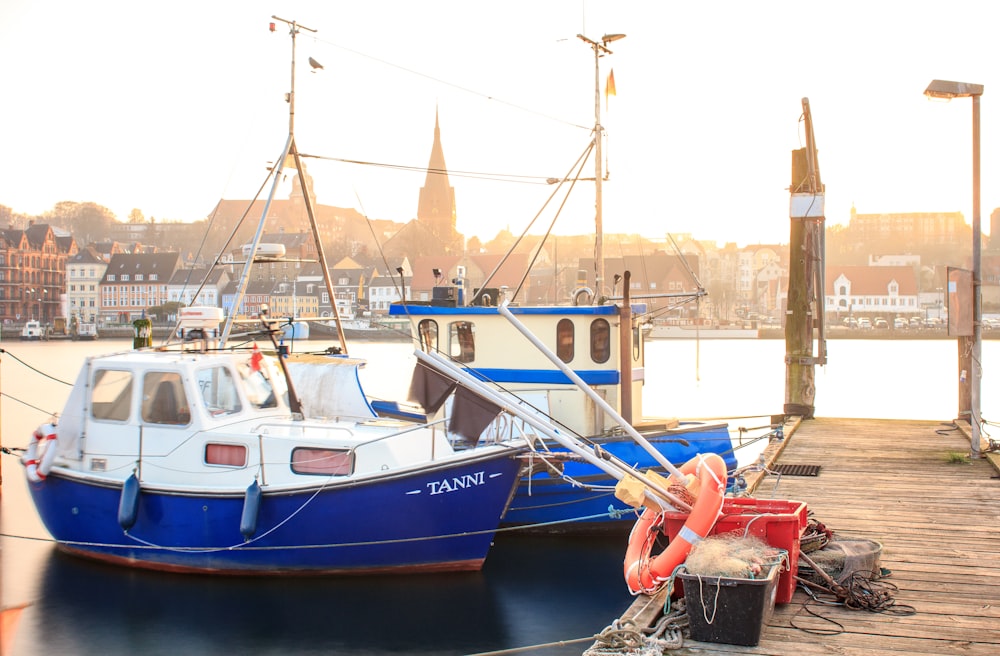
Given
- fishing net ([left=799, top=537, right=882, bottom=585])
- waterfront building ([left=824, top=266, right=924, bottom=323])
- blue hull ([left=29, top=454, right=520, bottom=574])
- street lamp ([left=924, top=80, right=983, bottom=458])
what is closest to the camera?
fishing net ([left=799, top=537, right=882, bottom=585])

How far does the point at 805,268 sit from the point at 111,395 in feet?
37.4

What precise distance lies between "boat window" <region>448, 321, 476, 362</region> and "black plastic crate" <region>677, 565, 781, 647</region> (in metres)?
9.04

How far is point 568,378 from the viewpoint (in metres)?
13.7

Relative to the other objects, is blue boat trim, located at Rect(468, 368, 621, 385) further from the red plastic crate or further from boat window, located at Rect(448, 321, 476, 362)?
the red plastic crate

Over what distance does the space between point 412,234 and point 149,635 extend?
11650 centimetres

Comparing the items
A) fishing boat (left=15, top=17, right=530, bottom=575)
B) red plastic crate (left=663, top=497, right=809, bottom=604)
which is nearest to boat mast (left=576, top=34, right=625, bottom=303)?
fishing boat (left=15, top=17, right=530, bottom=575)

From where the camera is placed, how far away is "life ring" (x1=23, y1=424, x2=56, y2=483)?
1214 centimetres

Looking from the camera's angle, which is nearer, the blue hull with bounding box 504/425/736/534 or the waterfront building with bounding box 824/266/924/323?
the blue hull with bounding box 504/425/736/534

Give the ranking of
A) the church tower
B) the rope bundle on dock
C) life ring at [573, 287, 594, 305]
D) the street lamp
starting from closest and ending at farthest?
the rope bundle on dock, the street lamp, life ring at [573, 287, 594, 305], the church tower

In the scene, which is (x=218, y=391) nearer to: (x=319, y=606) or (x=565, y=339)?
(x=319, y=606)

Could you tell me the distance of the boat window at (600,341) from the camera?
45.4ft

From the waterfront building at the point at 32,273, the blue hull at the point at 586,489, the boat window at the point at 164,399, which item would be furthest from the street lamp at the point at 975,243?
the waterfront building at the point at 32,273

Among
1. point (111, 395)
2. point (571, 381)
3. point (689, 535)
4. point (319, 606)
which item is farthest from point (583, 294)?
point (689, 535)

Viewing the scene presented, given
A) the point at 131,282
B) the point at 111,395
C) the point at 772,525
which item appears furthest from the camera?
the point at 131,282
